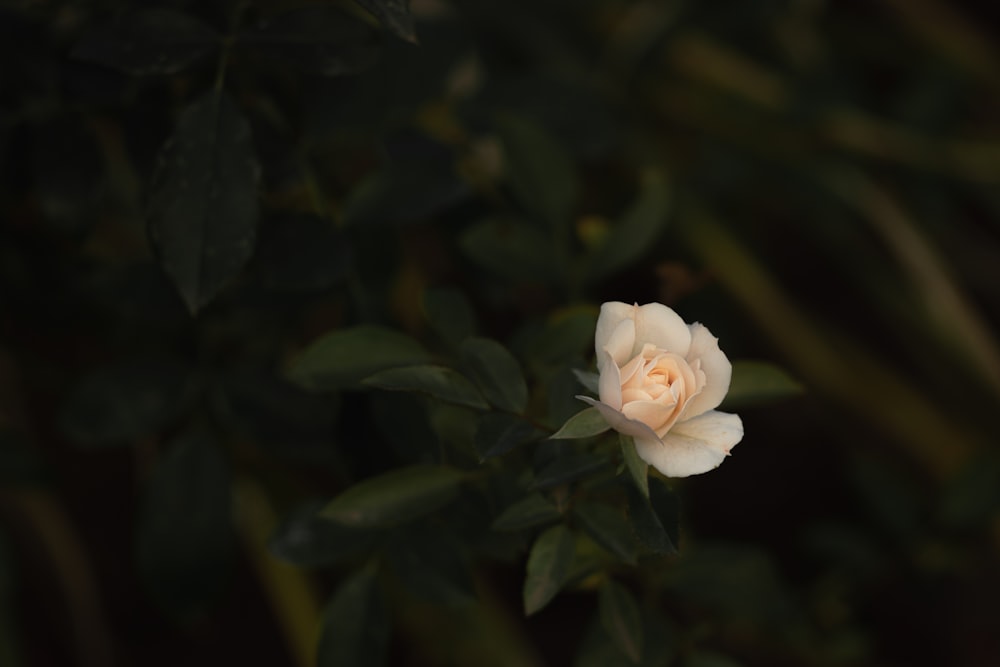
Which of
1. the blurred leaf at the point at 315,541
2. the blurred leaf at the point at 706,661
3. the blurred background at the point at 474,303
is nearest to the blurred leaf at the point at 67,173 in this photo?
the blurred background at the point at 474,303

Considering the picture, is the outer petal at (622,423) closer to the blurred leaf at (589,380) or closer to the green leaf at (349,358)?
the blurred leaf at (589,380)

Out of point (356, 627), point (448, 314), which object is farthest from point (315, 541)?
point (448, 314)

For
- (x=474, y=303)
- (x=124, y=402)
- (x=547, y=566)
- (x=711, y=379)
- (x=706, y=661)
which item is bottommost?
(x=474, y=303)

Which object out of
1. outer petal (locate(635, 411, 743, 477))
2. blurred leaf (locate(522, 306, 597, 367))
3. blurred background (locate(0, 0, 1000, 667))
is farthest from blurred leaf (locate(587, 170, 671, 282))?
outer petal (locate(635, 411, 743, 477))

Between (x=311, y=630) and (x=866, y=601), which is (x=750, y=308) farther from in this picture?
(x=311, y=630)

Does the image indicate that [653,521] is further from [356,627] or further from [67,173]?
[67,173]

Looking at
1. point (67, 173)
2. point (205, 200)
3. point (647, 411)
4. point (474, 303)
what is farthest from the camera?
point (474, 303)

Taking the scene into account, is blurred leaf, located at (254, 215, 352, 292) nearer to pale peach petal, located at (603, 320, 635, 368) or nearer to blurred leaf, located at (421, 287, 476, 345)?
blurred leaf, located at (421, 287, 476, 345)
